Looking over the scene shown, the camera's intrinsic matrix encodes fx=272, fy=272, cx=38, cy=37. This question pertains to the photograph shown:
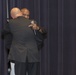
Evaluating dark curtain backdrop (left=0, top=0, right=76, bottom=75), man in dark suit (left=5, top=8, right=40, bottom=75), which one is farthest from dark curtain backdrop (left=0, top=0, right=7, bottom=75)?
man in dark suit (left=5, top=8, right=40, bottom=75)

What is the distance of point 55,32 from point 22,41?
1.11m

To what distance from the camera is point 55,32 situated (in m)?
4.29

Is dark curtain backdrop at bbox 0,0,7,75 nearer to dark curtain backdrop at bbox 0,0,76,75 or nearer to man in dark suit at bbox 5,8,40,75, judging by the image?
dark curtain backdrop at bbox 0,0,76,75

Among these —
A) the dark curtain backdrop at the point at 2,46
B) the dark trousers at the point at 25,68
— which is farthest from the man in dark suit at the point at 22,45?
the dark curtain backdrop at the point at 2,46

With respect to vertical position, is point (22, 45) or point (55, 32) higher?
point (55, 32)

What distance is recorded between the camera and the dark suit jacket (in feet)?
10.8

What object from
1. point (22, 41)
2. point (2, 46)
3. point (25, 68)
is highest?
point (22, 41)

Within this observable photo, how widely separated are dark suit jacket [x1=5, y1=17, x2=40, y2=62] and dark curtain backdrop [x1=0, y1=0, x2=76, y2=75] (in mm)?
895

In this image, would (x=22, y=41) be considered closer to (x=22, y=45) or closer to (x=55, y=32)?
(x=22, y=45)

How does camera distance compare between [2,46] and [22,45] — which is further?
[2,46]

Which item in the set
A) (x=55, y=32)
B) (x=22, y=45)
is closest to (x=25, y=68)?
(x=22, y=45)

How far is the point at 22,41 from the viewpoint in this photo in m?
3.28

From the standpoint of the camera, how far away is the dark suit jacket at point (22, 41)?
10.8ft

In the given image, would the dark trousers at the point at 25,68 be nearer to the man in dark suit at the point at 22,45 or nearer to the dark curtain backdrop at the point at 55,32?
the man in dark suit at the point at 22,45
